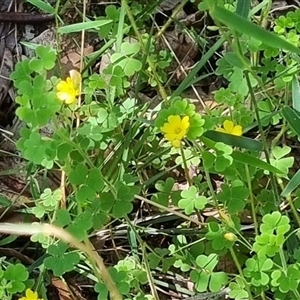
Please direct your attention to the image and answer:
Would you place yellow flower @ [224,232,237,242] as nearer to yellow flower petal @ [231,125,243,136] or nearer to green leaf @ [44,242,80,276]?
yellow flower petal @ [231,125,243,136]

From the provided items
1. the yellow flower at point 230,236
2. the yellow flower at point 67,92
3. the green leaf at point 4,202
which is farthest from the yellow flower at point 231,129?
the green leaf at point 4,202

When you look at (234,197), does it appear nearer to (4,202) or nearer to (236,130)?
(236,130)

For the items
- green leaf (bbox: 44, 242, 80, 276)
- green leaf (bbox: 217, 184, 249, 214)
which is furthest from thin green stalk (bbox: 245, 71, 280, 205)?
green leaf (bbox: 44, 242, 80, 276)

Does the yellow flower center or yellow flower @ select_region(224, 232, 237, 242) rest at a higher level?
the yellow flower center

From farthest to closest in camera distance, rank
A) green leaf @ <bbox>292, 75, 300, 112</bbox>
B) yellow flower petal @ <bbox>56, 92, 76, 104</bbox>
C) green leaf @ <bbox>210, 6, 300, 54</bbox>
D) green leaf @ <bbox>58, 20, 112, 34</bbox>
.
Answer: green leaf @ <bbox>58, 20, 112, 34</bbox> < green leaf @ <bbox>292, 75, 300, 112</bbox> < yellow flower petal @ <bbox>56, 92, 76, 104</bbox> < green leaf @ <bbox>210, 6, 300, 54</bbox>

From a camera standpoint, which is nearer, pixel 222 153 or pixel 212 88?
pixel 222 153

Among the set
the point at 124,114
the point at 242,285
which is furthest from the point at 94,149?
the point at 242,285

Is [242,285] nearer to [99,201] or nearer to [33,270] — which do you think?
[99,201]
